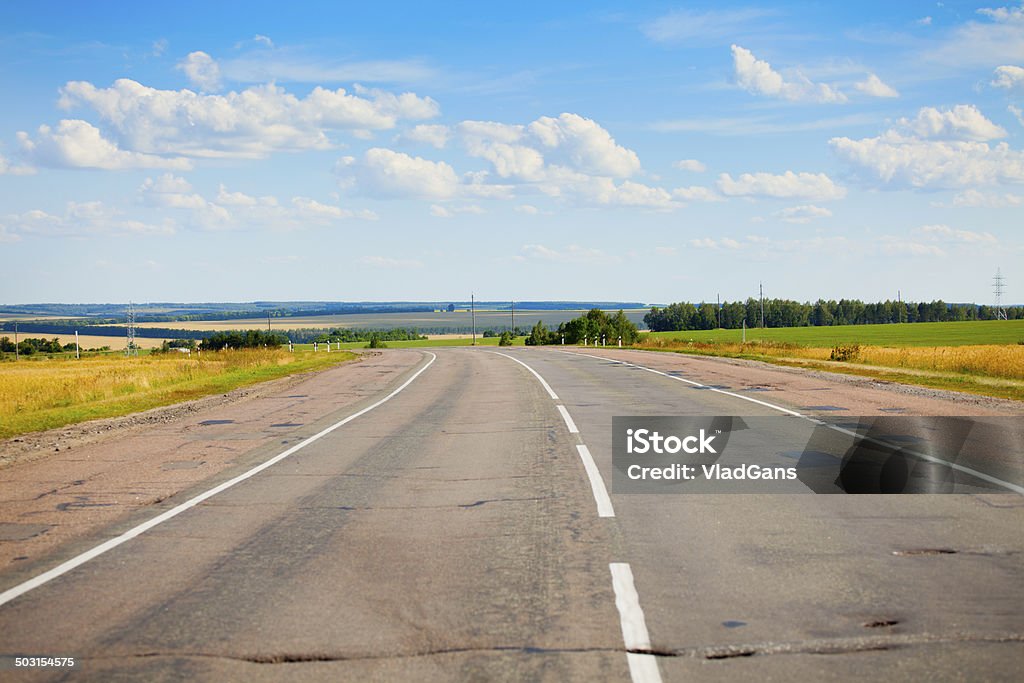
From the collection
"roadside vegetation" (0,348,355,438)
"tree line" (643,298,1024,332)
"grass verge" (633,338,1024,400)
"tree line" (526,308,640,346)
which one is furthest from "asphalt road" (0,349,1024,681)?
"tree line" (643,298,1024,332)

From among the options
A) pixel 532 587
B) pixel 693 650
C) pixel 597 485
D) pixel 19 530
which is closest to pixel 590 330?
pixel 597 485

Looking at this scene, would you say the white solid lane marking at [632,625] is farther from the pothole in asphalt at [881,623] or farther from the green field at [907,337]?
the green field at [907,337]

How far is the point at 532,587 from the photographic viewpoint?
6.00 meters

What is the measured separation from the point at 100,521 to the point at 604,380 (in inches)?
787

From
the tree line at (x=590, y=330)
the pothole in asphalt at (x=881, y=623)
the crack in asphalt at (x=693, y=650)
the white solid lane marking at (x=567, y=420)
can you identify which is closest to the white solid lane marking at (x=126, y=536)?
the crack in asphalt at (x=693, y=650)

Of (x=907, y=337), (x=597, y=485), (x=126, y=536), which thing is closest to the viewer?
(x=126, y=536)

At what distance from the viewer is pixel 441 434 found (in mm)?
14812

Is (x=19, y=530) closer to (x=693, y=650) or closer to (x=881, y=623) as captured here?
(x=693, y=650)

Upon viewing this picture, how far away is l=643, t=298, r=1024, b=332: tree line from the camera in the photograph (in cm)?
18838

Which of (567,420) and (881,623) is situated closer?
(881,623)

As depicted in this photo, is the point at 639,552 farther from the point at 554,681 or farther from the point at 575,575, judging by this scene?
the point at 554,681

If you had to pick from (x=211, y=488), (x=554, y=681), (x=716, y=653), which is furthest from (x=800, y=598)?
(x=211, y=488)

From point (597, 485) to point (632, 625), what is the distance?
4557 millimetres

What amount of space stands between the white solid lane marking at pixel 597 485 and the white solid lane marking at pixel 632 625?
1895 millimetres
